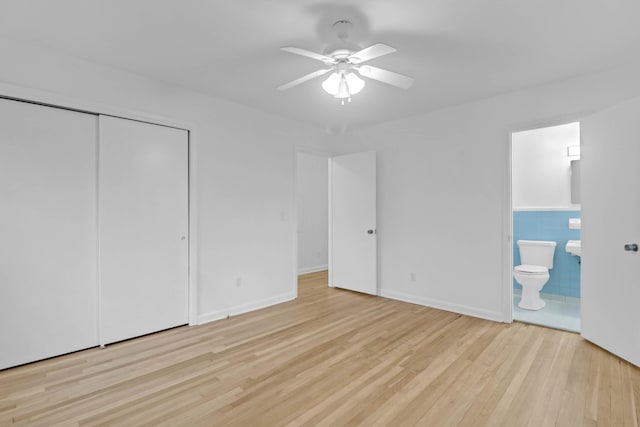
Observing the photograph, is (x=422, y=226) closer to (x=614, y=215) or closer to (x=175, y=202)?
(x=614, y=215)

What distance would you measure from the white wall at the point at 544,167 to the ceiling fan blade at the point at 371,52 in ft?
10.6

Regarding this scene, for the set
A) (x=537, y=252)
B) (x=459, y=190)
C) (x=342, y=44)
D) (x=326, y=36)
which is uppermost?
(x=326, y=36)

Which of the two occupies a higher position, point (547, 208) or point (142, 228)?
point (547, 208)

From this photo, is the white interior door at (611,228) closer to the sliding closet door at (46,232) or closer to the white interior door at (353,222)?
the white interior door at (353,222)

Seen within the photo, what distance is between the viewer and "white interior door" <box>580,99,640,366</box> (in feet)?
8.29

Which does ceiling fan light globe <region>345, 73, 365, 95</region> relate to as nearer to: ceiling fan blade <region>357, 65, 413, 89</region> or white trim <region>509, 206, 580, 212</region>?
ceiling fan blade <region>357, 65, 413, 89</region>

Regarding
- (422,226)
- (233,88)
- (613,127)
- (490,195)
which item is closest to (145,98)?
(233,88)

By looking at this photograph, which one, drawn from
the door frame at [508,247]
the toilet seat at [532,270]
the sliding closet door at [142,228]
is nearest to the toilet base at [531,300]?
the toilet seat at [532,270]

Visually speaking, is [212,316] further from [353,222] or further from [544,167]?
[544,167]

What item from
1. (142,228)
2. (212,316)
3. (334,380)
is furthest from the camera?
(212,316)

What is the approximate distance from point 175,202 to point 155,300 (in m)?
0.98

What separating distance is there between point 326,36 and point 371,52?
430 mm

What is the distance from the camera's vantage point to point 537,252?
14.4ft

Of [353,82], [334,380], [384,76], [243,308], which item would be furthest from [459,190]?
[243,308]
